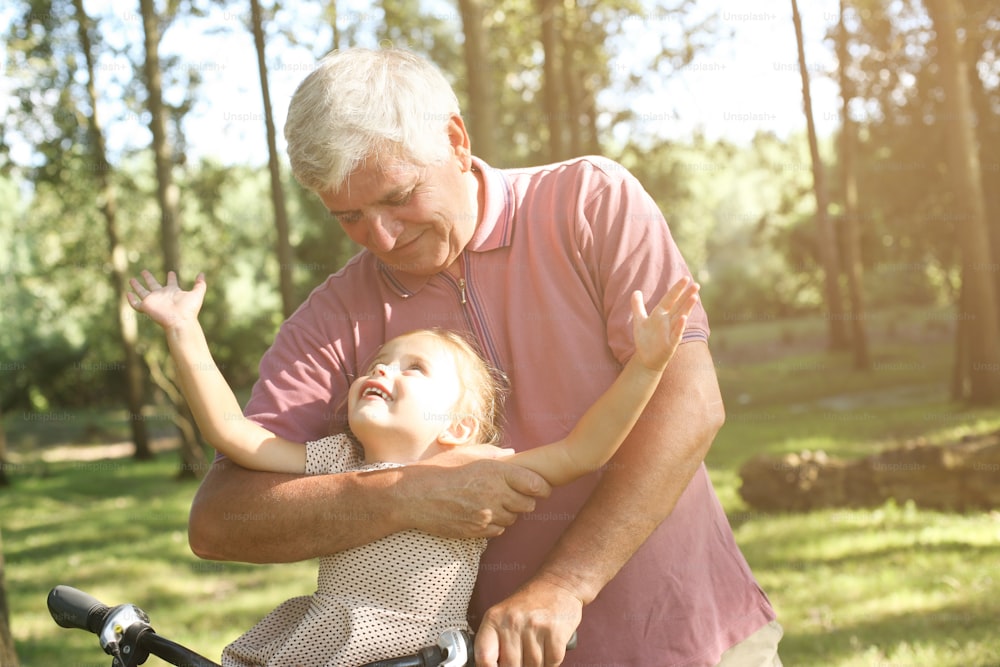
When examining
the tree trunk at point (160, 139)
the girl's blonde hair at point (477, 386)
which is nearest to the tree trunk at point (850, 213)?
the tree trunk at point (160, 139)

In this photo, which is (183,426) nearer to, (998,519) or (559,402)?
(998,519)

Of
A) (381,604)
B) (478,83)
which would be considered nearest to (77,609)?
(381,604)

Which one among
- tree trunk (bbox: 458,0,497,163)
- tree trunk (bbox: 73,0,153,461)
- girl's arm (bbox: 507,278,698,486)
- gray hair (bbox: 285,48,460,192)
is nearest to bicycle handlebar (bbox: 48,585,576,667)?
girl's arm (bbox: 507,278,698,486)

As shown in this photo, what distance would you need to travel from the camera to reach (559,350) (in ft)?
8.22

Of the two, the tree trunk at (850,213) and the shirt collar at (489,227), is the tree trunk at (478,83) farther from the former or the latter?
the tree trunk at (850,213)

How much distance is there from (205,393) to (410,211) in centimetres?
65

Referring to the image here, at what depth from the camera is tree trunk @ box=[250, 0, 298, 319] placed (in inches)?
423

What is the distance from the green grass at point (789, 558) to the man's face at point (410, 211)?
3.94m

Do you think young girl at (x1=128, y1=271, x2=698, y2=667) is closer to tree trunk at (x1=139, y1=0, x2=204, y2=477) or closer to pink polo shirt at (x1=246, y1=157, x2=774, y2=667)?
pink polo shirt at (x1=246, y1=157, x2=774, y2=667)

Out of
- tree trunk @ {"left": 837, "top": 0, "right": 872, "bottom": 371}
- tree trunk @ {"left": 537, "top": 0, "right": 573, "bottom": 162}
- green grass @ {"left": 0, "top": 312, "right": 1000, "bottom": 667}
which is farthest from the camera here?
tree trunk @ {"left": 837, "top": 0, "right": 872, "bottom": 371}

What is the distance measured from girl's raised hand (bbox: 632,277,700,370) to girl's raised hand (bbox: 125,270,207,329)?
1019 millimetres

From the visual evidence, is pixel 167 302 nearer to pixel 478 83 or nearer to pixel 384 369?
pixel 384 369

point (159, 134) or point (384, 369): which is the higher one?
point (159, 134)

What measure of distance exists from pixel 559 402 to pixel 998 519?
6708 mm
